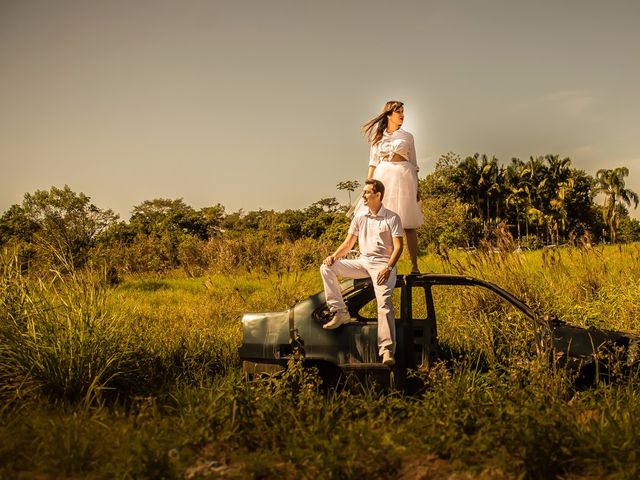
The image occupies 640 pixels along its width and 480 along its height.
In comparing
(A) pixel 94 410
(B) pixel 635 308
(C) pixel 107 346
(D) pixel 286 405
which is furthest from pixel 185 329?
(B) pixel 635 308

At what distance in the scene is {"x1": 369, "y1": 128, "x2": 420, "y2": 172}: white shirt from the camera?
7764 millimetres

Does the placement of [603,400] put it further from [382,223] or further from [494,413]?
[382,223]

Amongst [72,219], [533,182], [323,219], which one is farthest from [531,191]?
[72,219]

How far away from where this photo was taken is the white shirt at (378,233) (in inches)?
242

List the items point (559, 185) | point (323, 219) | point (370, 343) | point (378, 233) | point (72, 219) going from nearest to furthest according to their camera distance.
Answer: point (370, 343) < point (378, 233) < point (72, 219) < point (323, 219) < point (559, 185)

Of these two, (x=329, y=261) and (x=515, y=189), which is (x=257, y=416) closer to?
(x=329, y=261)

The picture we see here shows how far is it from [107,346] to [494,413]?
3944mm

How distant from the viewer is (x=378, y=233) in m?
6.22

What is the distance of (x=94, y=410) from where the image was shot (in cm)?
547

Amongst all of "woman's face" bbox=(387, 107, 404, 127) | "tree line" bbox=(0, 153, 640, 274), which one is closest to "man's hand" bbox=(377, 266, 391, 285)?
"woman's face" bbox=(387, 107, 404, 127)

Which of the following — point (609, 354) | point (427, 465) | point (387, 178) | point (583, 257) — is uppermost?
point (387, 178)

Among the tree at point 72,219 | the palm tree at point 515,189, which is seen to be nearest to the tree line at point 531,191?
the palm tree at point 515,189

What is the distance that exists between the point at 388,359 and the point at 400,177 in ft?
10.1

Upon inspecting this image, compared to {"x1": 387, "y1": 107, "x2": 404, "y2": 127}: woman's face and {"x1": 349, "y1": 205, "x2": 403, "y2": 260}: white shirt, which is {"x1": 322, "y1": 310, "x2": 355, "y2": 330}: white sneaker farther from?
{"x1": 387, "y1": 107, "x2": 404, "y2": 127}: woman's face
